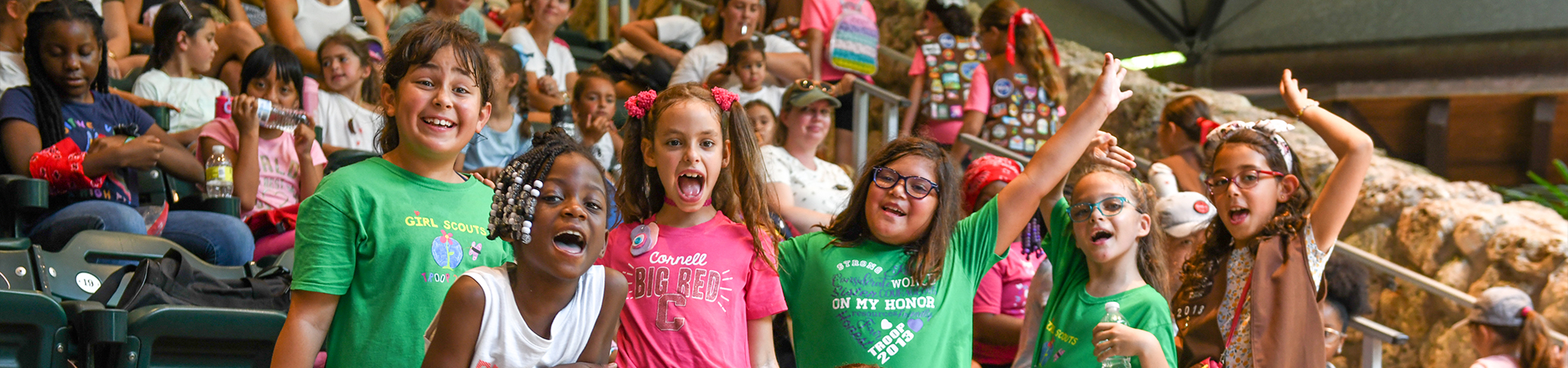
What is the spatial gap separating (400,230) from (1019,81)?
4.10 metres

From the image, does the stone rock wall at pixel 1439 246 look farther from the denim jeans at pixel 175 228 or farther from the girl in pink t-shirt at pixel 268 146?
the denim jeans at pixel 175 228

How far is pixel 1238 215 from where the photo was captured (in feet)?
9.55

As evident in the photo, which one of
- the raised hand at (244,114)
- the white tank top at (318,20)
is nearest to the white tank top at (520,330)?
the raised hand at (244,114)

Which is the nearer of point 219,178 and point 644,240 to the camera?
point 644,240

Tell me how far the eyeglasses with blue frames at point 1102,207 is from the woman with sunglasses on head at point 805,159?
5.23 ft

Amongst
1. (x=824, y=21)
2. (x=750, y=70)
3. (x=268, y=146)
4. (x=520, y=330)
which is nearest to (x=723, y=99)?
(x=520, y=330)

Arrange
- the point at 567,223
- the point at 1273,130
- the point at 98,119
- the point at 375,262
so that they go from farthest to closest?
the point at 98,119
the point at 1273,130
the point at 375,262
the point at 567,223

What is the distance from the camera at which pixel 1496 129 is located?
8.45 m

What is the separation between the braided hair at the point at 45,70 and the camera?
365cm

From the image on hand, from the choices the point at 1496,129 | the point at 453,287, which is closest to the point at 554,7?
the point at 453,287

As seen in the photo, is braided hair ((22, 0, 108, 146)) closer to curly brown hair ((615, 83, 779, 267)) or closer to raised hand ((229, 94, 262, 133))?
raised hand ((229, 94, 262, 133))

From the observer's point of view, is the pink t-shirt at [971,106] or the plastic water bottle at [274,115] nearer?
the plastic water bottle at [274,115]

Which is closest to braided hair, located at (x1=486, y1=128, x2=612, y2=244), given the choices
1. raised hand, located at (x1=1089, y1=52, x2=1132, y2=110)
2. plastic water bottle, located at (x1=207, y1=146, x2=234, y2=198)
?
raised hand, located at (x1=1089, y1=52, x2=1132, y2=110)

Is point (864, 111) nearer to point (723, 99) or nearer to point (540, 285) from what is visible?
point (723, 99)
